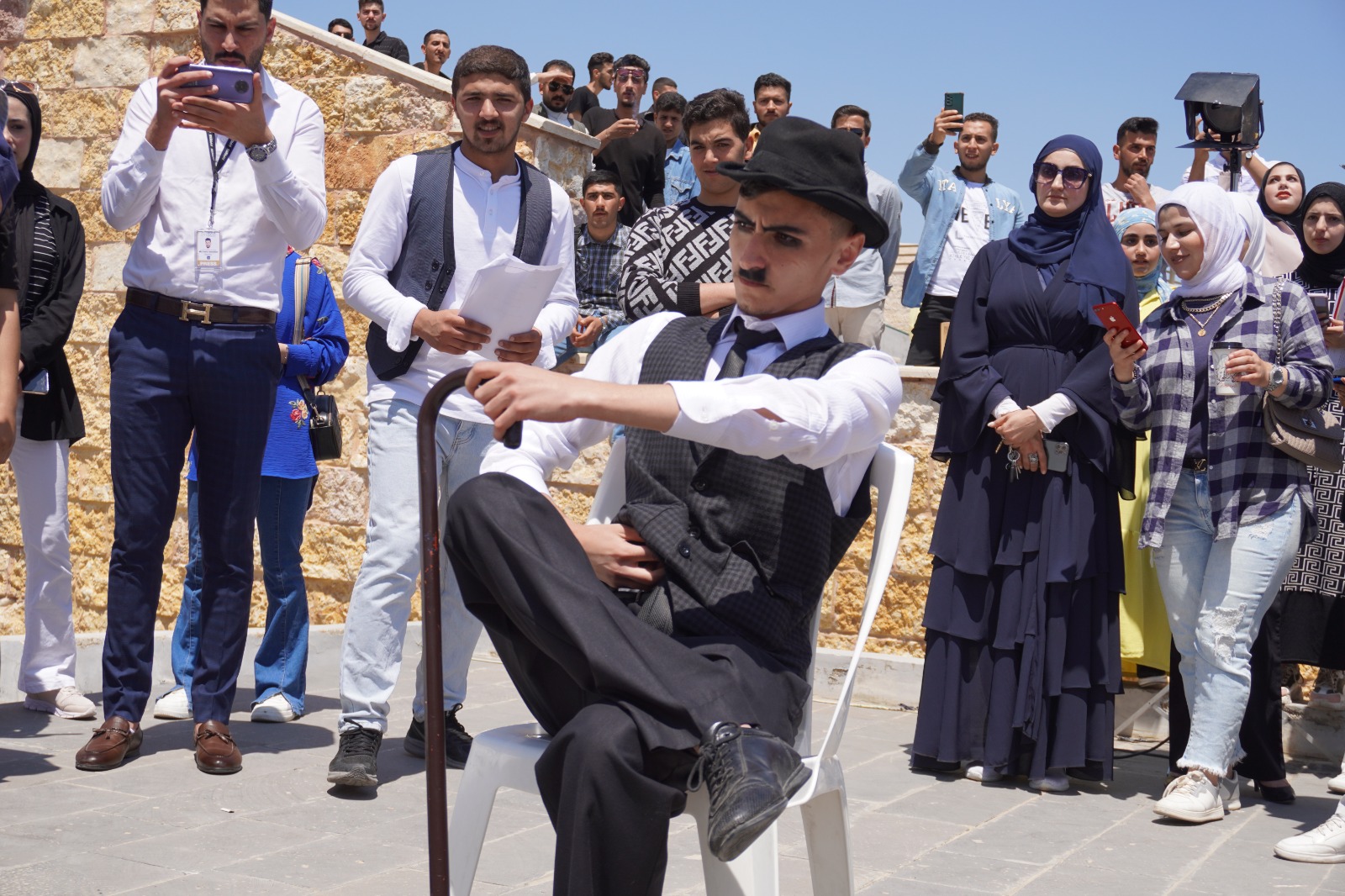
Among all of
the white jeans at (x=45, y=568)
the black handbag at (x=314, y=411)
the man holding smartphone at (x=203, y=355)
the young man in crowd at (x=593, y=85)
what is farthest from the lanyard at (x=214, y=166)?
the young man in crowd at (x=593, y=85)

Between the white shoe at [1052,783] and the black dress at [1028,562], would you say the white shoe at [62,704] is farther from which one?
the white shoe at [1052,783]

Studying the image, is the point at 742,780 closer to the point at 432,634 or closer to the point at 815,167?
the point at 432,634

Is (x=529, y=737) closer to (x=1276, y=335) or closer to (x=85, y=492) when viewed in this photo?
(x=1276, y=335)

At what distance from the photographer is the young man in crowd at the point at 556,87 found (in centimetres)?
1077

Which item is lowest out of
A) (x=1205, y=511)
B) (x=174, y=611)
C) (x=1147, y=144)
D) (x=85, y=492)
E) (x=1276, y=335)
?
(x=174, y=611)

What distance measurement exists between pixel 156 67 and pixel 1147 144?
6121mm

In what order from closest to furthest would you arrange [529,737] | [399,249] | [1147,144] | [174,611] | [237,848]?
[529,737], [237,848], [399,249], [174,611], [1147,144]

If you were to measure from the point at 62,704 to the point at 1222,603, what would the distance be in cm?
421

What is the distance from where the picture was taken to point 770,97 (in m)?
9.24

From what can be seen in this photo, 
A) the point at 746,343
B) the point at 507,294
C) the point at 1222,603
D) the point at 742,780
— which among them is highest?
the point at 507,294

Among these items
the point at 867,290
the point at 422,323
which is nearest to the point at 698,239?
the point at 422,323

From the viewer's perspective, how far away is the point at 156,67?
8336 millimetres

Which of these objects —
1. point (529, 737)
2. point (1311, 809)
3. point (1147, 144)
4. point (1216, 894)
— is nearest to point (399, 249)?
point (529, 737)

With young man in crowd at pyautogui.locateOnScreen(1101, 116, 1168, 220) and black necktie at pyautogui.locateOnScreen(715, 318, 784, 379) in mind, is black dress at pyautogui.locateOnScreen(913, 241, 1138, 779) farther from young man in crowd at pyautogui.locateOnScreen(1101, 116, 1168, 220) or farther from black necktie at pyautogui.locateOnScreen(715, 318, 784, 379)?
young man in crowd at pyautogui.locateOnScreen(1101, 116, 1168, 220)
